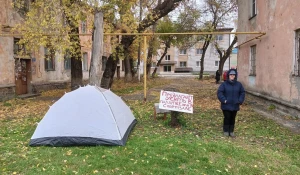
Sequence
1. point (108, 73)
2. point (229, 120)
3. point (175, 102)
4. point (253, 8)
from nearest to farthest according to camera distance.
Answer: point (229, 120) < point (175, 102) < point (253, 8) < point (108, 73)

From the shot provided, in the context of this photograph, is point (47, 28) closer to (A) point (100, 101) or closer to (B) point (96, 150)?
(A) point (100, 101)

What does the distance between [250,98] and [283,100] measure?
3307 mm

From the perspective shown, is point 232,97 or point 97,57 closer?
point 232,97

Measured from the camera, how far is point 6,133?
6703mm

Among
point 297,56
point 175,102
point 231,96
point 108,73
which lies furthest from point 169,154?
point 108,73

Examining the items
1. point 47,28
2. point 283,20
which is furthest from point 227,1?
point 47,28

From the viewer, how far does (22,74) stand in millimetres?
14609

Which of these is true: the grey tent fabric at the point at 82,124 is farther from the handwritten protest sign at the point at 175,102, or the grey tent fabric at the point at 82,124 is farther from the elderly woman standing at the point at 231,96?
the elderly woman standing at the point at 231,96

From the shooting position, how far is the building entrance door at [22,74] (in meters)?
14.1

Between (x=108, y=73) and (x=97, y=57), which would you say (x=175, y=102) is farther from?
(x=108, y=73)

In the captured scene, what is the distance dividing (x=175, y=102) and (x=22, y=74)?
10963 mm

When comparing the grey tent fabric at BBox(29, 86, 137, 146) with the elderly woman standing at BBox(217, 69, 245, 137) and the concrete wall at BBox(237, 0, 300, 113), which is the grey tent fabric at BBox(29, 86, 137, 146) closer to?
the elderly woman standing at BBox(217, 69, 245, 137)

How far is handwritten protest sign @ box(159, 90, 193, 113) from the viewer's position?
6.89 m

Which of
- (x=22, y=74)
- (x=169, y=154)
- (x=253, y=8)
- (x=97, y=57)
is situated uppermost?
(x=253, y=8)
